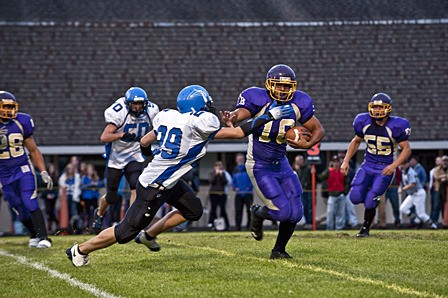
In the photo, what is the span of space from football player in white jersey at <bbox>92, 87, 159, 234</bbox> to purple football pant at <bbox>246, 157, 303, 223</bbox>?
300 cm

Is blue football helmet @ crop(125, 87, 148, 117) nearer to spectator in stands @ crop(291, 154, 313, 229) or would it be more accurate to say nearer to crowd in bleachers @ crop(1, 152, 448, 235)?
crowd in bleachers @ crop(1, 152, 448, 235)

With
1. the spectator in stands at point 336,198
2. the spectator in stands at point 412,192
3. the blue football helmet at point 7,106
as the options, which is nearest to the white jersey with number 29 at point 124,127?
the blue football helmet at point 7,106

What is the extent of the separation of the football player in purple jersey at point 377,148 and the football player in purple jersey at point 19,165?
4.53 m

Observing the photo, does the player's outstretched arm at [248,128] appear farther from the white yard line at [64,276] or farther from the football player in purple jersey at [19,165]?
the football player in purple jersey at [19,165]

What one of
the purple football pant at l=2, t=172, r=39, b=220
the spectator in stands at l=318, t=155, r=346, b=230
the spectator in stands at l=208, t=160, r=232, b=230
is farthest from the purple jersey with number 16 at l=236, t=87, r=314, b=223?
the spectator in stands at l=208, t=160, r=232, b=230

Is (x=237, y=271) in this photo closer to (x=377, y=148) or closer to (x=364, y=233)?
(x=364, y=233)

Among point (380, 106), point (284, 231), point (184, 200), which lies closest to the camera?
point (184, 200)

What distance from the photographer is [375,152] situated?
1405cm

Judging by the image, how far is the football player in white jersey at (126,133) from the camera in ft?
42.2

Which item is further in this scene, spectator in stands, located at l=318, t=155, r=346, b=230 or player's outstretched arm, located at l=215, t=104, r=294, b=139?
spectator in stands, located at l=318, t=155, r=346, b=230

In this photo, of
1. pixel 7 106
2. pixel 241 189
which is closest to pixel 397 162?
pixel 7 106

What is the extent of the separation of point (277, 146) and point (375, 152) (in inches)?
165

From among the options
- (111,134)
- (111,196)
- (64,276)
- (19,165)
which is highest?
(111,134)

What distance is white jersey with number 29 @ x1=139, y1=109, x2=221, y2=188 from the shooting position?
354 inches
